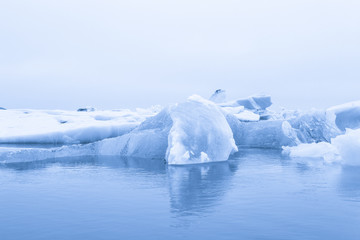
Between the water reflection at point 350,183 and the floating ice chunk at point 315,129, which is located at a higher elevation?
the floating ice chunk at point 315,129

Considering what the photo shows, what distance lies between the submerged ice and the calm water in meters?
1.29

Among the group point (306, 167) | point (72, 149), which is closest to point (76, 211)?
point (306, 167)

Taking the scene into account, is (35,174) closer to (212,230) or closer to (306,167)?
(212,230)

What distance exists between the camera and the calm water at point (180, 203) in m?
4.29

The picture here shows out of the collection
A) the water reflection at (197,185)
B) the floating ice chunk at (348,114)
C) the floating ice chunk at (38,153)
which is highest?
the floating ice chunk at (348,114)

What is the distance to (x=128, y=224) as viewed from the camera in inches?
179

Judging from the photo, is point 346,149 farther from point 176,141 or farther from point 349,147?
point 176,141

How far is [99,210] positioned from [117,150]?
302 inches

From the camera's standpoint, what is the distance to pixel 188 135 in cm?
1041

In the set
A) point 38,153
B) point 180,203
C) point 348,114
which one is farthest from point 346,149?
point 38,153

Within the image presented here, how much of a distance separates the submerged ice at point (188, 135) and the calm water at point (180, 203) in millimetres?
1293

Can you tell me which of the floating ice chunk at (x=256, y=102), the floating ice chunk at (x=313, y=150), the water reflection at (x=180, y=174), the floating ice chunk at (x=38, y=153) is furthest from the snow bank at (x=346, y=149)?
the floating ice chunk at (x=256, y=102)

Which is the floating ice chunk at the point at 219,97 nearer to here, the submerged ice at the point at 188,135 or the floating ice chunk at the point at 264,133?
the submerged ice at the point at 188,135

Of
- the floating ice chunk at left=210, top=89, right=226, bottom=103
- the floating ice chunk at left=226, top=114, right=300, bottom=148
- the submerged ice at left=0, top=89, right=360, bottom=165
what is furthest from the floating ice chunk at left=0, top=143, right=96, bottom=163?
the floating ice chunk at left=210, top=89, right=226, bottom=103
